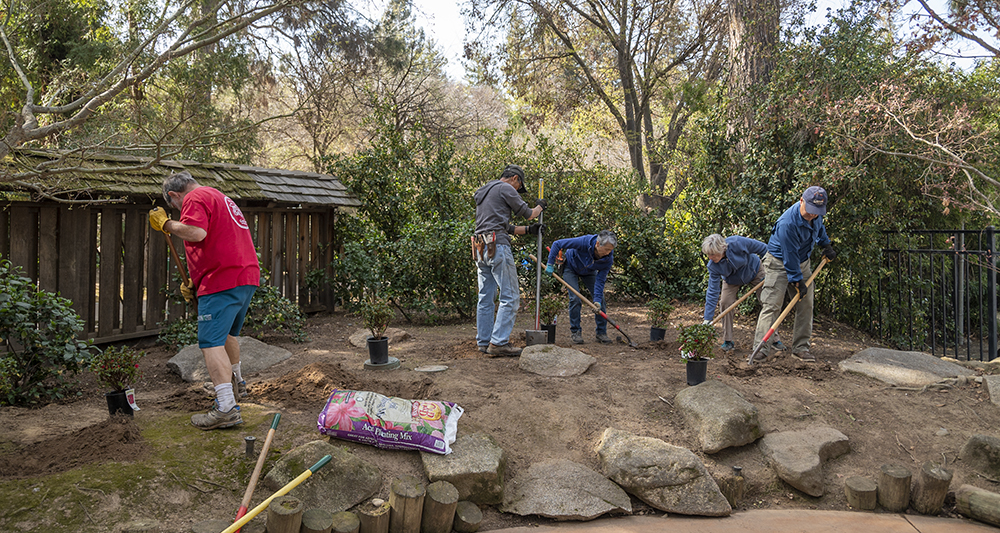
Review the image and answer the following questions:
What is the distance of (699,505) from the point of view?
386cm

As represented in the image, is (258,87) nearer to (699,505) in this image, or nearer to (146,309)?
(146,309)

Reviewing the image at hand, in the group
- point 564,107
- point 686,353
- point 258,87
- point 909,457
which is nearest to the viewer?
point 909,457

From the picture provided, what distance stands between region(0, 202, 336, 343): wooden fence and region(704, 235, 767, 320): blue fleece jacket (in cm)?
563

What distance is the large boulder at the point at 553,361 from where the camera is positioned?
542cm

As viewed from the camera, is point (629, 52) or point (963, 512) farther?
point (629, 52)

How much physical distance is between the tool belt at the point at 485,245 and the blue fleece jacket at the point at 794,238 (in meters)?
2.83

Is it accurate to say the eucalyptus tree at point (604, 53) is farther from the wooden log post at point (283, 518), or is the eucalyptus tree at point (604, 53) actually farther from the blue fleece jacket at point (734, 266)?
the wooden log post at point (283, 518)

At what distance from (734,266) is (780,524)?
10.5ft

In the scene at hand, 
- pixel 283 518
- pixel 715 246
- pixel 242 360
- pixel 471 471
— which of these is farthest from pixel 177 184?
pixel 715 246

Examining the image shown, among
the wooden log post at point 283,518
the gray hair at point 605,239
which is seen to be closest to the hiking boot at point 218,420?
the wooden log post at point 283,518

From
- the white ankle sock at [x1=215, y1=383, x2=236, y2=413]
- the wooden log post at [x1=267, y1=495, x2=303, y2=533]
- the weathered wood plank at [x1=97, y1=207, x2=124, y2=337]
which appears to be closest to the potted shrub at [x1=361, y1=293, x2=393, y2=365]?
the white ankle sock at [x1=215, y1=383, x2=236, y2=413]

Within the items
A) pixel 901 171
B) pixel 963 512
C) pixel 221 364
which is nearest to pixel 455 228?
pixel 221 364

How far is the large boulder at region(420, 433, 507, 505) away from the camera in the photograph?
12.2 ft

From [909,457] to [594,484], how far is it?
245 cm
